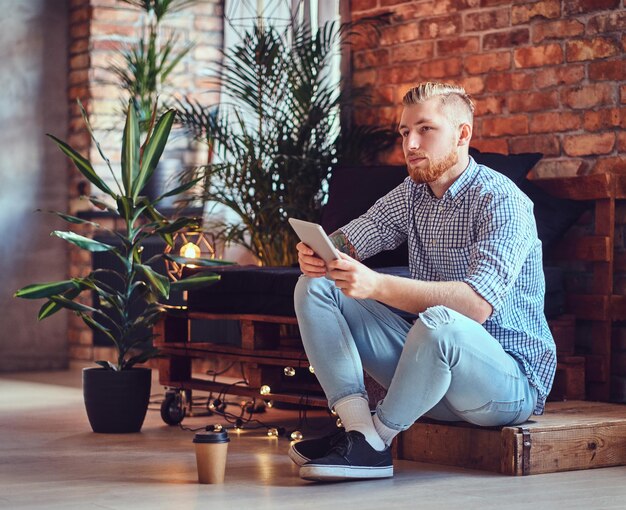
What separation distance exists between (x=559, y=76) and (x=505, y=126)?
319 millimetres

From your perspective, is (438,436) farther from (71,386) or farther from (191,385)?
(71,386)

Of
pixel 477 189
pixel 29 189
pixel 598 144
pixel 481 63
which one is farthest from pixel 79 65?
pixel 477 189

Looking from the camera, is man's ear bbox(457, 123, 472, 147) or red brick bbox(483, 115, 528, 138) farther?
red brick bbox(483, 115, 528, 138)

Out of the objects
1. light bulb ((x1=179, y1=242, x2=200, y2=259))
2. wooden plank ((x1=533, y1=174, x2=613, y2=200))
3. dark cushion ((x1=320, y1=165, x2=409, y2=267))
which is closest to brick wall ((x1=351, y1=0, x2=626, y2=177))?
wooden plank ((x1=533, y1=174, x2=613, y2=200))

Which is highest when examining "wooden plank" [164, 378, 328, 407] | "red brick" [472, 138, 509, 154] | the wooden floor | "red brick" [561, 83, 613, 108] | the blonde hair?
"red brick" [561, 83, 613, 108]

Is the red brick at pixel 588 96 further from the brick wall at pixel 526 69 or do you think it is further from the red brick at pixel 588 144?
the red brick at pixel 588 144

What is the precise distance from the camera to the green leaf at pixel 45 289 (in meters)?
4.15

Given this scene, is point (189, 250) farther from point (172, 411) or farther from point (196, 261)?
point (172, 411)

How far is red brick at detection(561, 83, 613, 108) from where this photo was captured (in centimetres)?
443

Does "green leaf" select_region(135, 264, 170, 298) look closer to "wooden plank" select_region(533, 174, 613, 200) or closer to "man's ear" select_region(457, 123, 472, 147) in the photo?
"man's ear" select_region(457, 123, 472, 147)

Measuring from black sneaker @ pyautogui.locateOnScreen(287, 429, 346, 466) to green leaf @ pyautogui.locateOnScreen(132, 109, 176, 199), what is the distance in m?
1.39

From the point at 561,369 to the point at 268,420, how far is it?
1.19 metres

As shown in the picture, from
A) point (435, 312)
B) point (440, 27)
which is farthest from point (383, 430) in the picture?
point (440, 27)

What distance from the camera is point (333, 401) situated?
325 centimetres
